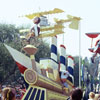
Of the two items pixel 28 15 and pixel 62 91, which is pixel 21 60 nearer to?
pixel 62 91

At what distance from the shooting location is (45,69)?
16.4 m

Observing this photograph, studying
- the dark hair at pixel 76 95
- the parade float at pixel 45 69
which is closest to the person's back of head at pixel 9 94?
the dark hair at pixel 76 95

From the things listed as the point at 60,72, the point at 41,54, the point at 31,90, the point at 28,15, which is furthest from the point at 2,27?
the point at 31,90

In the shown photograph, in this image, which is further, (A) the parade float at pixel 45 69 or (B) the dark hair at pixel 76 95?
(A) the parade float at pixel 45 69

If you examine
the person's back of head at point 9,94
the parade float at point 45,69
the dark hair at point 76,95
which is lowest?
the parade float at point 45,69

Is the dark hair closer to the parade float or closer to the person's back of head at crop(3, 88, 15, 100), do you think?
the person's back of head at crop(3, 88, 15, 100)

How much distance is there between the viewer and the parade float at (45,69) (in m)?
14.4

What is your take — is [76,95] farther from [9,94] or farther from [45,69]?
[45,69]

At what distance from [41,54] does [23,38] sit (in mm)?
18094

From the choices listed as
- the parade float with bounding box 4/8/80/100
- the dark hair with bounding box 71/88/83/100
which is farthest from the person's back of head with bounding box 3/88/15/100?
the parade float with bounding box 4/8/80/100

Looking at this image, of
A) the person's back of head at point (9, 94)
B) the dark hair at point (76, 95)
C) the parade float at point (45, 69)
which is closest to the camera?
the dark hair at point (76, 95)

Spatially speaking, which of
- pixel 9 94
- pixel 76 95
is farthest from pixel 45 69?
pixel 76 95

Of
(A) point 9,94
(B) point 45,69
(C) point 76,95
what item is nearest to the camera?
(C) point 76,95

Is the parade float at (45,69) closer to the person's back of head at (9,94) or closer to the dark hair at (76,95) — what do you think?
the person's back of head at (9,94)
